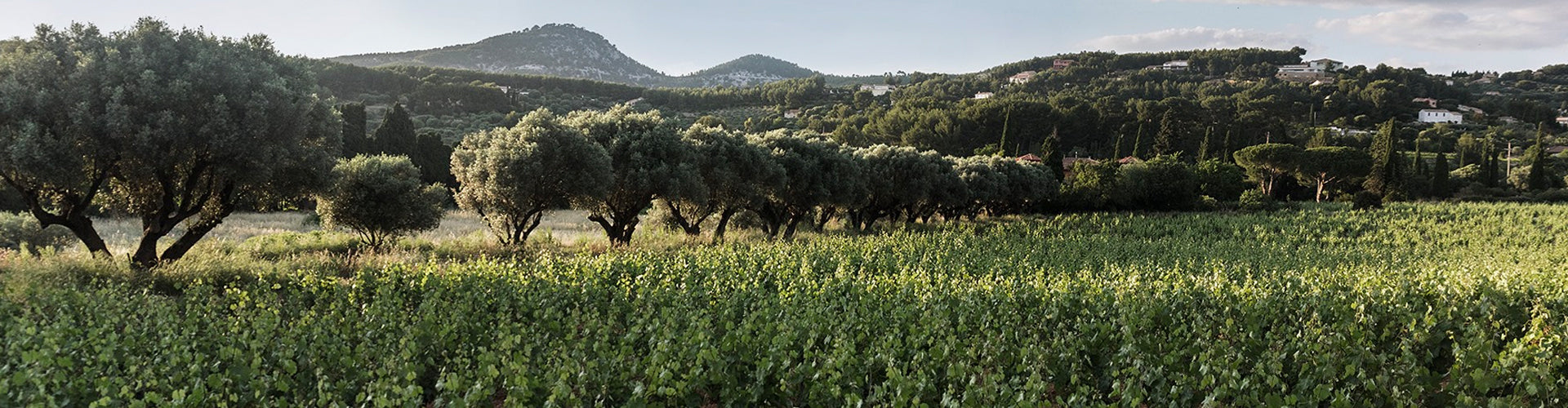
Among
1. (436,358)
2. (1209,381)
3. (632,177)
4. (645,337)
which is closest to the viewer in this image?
(1209,381)

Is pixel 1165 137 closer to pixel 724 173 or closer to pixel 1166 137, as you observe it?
pixel 1166 137

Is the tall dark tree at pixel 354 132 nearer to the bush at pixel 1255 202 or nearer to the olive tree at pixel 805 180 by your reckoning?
the olive tree at pixel 805 180

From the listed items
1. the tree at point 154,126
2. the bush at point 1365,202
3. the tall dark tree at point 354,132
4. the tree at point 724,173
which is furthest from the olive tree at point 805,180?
the bush at point 1365,202

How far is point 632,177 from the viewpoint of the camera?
22875 millimetres

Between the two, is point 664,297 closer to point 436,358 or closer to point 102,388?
point 436,358

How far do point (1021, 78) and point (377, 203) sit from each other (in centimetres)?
15407

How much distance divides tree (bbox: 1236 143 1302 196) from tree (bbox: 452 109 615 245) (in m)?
60.5

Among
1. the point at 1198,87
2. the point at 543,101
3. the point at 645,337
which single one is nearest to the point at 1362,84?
the point at 1198,87

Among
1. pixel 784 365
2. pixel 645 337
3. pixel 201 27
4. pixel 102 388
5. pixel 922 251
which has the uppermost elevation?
pixel 201 27

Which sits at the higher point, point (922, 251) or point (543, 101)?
point (543, 101)

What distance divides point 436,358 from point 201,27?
11084 mm

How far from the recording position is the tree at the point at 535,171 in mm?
20484

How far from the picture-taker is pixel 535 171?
2044cm

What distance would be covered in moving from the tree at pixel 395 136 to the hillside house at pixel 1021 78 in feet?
402
